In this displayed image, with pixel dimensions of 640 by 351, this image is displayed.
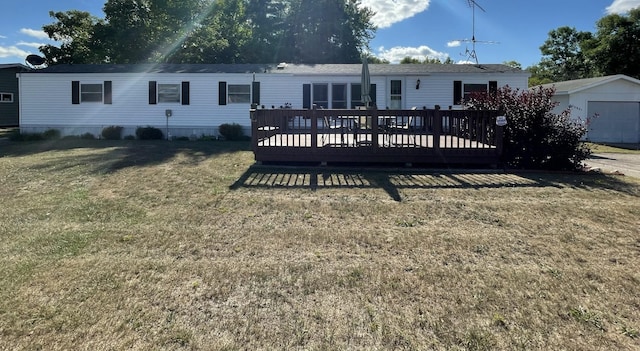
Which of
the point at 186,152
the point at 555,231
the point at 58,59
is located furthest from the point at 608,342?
the point at 58,59

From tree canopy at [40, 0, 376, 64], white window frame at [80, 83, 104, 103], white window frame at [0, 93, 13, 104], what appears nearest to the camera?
white window frame at [80, 83, 104, 103]

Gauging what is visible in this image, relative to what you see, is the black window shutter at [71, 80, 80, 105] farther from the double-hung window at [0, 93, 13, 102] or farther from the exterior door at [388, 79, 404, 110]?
the double-hung window at [0, 93, 13, 102]

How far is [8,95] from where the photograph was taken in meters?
25.0

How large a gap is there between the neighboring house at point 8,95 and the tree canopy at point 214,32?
380 centimetres

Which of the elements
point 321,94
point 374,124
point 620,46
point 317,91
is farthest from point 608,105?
point 374,124

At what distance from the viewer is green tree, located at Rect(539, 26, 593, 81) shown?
1449 inches

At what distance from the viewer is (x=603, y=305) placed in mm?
2916

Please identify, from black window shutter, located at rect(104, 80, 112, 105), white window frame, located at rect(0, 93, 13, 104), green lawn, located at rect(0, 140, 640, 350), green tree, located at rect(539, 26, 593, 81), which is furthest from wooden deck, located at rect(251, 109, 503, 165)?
green tree, located at rect(539, 26, 593, 81)

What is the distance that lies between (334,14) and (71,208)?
28.9m

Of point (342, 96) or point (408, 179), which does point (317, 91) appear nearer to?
point (342, 96)

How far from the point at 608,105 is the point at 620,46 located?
1366 centimetres

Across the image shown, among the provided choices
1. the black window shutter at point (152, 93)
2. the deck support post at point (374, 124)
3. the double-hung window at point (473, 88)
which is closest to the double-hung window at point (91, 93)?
the black window shutter at point (152, 93)

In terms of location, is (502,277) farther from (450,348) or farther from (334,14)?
(334,14)

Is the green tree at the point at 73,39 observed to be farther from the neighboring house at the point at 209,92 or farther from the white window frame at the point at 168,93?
the white window frame at the point at 168,93
